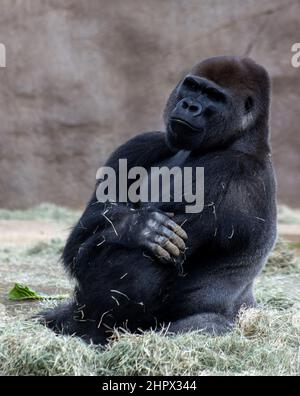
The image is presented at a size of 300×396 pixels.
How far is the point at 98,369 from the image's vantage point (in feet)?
9.96

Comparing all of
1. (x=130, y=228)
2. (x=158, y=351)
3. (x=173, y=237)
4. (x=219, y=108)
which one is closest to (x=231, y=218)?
(x=173, y=237)

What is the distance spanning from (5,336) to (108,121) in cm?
735

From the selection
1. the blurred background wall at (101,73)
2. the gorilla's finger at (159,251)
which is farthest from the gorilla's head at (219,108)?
the blurred background wall at (101,73)

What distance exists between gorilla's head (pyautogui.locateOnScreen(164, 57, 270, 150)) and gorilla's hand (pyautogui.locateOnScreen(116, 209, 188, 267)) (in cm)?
45

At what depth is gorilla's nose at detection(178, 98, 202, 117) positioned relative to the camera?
364 cm

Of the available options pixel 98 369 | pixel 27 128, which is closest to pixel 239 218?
pixel 98 369

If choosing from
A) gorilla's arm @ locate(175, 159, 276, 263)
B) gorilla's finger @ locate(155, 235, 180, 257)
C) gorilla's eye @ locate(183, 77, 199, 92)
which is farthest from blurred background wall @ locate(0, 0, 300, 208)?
gorilla's finger @ locate(155, 235, 180, 257)

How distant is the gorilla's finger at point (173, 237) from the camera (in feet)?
10.9

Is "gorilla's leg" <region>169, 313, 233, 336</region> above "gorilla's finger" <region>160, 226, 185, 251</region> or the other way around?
the other way around

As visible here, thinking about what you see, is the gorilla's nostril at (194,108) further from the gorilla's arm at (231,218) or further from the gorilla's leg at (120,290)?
the gorilla's leg at (120,290)

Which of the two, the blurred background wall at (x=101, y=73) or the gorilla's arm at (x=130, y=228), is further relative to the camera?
the blurred background wall at (x=101, y=73)

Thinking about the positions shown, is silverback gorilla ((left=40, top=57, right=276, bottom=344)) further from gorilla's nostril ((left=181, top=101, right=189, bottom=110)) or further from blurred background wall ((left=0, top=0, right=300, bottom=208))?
blurred background wall ((left=0, top=0, right=300, bottom=208))

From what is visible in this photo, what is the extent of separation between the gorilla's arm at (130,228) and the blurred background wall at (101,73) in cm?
639

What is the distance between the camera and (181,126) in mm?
3611
